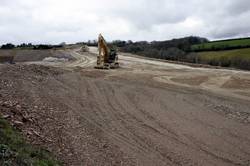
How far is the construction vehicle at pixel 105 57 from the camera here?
115 feet

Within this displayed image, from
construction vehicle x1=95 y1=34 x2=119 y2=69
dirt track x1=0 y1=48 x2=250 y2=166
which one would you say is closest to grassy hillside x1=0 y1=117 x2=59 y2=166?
dirt track x1=0 y1=48 x2=250 y2=166

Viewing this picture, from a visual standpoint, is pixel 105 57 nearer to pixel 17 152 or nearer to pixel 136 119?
pixel 136 119

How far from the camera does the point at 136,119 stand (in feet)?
50.6

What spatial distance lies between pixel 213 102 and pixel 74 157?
1078 cm

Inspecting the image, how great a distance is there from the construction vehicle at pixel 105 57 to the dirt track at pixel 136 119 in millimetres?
9100

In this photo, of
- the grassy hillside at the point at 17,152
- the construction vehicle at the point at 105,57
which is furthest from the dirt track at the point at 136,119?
the construction vehicle at the point at 105,57

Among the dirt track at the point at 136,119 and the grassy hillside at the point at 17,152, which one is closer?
the grassy hillside at the point at 17,152

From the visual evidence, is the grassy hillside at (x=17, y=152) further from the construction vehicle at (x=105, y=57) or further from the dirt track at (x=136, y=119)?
the construction vehicle at (x=105, y=57)

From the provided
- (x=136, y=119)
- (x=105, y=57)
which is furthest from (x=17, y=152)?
(x=105, y=57)

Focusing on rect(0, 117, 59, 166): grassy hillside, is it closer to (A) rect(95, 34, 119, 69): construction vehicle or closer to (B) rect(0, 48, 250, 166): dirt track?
(B) rect(0, 48, 250, 166): dirt track

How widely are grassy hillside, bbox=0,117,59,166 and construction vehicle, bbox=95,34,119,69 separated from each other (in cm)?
2429

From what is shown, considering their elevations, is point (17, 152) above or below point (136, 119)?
above

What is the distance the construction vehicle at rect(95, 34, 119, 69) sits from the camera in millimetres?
35119

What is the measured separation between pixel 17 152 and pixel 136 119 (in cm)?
712
